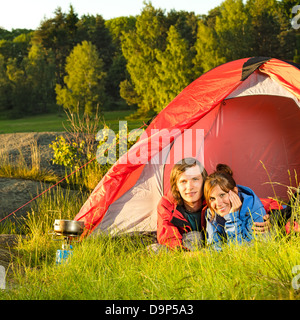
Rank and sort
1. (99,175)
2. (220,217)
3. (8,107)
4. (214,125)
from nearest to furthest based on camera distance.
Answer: (220,217), (214,125), (99,175), (8,107)

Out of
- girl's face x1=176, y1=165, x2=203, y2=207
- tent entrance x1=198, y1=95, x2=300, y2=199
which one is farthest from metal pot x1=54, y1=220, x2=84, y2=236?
tent entrance x1=198, y1=95, x2=300, y2=199

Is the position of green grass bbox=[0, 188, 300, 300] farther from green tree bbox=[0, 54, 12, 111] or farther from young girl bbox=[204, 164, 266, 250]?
green tree bbox=[0, 54, 12, 111]

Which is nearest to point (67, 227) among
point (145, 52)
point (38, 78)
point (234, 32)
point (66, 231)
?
point (66, 231)

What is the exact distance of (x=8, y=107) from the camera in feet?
101

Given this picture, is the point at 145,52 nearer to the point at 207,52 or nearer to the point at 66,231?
the point at 207,52

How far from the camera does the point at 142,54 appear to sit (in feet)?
72.5

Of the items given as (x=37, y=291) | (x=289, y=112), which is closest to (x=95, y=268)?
(x=37, y=291)

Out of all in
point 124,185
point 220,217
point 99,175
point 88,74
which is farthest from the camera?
point 88,74

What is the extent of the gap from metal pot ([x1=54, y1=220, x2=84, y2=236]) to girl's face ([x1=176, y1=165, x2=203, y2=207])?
897 mm

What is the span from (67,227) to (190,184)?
106cm

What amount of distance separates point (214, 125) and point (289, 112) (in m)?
0.87

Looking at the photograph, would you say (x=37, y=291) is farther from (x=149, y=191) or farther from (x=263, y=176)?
(x=263, y=176)

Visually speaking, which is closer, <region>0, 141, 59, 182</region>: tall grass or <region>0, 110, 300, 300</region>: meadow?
<region>0, 110, 300, 300</region>: meadow

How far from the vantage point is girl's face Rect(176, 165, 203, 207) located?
12.2 feet
